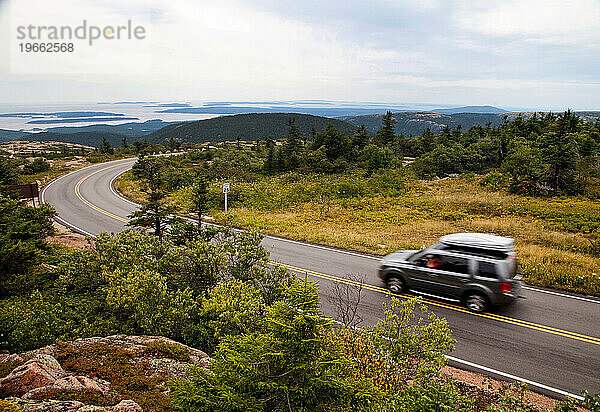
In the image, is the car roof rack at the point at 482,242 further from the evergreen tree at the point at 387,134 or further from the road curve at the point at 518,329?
the evergreen tree at the point at 387,134

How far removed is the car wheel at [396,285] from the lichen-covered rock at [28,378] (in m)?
9.36

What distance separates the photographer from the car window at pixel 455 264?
402 inches

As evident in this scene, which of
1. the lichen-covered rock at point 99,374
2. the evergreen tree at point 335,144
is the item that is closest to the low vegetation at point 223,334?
the lichen-covered rock at point 99,374

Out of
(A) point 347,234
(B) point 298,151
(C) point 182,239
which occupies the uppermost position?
(B) point 298,151

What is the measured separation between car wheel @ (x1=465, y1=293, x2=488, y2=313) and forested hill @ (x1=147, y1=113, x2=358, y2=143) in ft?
341

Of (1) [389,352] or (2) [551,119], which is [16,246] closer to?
(1) [389,352]

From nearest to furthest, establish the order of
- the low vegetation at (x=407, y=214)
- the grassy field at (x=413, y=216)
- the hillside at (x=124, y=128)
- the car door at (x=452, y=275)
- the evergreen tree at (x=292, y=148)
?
the car door at (x=452, y=275)
the grassy field at (x=413, y=216)
the low vegetation at (x=407, y=214)
the evergreen tree at (x=292, y=148)
the hillside at (x=124, y=128)

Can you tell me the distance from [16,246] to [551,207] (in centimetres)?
2990

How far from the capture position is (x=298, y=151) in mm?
47188

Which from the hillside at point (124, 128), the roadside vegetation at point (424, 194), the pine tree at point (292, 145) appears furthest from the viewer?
the hillside at point (124, 128)

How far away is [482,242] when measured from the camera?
413 inches

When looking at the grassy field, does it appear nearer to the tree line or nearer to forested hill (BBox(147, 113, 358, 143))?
the tree line

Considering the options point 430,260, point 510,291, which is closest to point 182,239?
point 430,260

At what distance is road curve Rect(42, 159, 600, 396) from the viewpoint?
7730mm
